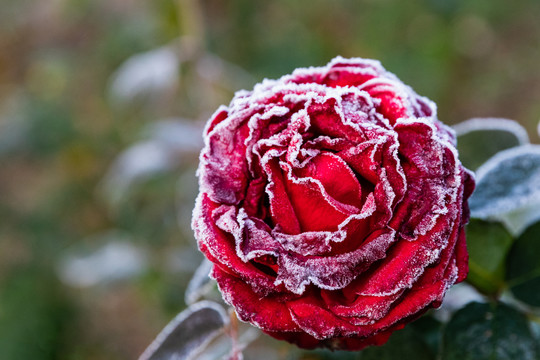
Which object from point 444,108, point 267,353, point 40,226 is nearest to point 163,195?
point 267,353

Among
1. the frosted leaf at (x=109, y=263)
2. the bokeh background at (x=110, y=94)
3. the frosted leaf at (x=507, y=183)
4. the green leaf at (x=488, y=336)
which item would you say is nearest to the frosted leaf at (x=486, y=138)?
the frosted leaf at (x=507, y=183)

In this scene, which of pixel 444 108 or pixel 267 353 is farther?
pixel 444 108

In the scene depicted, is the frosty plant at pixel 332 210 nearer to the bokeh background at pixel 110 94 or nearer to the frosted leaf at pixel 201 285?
the frosted leaf at pixel 201 285

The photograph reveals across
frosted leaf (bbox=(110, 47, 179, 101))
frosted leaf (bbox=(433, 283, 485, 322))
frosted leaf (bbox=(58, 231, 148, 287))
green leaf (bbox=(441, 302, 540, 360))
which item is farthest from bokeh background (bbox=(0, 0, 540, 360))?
green leaf (bbox=(441, 302, 540, 360))

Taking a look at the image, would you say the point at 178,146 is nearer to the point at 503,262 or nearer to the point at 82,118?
the point at 503,262

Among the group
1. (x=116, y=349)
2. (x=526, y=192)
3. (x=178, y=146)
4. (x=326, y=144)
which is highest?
(x=326, y=144)

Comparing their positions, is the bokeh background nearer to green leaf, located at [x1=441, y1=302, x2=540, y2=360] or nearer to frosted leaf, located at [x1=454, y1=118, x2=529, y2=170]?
frosted leaf, located at [x1=454, y1=118, x2=529, y2=170]
